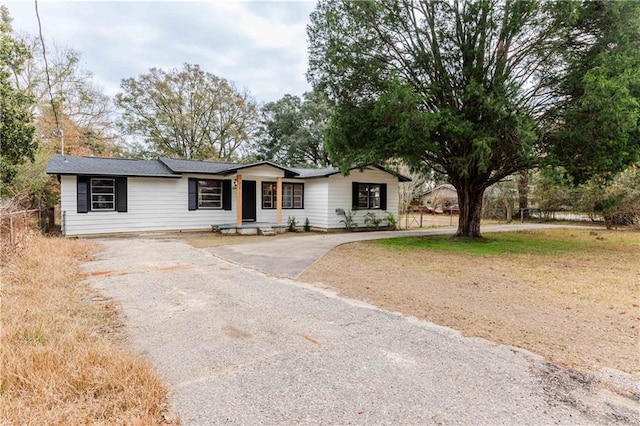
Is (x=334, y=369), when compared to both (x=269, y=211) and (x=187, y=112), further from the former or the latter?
(x=187, y=112)

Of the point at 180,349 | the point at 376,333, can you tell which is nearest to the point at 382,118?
the point at 376,333

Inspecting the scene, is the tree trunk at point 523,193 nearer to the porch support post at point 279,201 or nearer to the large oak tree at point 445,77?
the large oak tree at point 445,77

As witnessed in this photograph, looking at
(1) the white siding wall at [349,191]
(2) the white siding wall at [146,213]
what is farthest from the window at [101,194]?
(1) the white siding wall at [349,191]

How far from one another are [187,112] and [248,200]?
1259 centimetres

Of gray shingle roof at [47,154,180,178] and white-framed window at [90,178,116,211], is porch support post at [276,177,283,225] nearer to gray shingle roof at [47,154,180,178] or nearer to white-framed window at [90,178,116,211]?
gray shingle roof at [47,154,180,178]

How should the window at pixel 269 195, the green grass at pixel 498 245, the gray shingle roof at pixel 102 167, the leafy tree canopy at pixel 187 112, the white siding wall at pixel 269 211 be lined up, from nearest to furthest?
the green grass at pixel 498 245 → the gray shingle roof at pixel 102 167 → the white siding wall at pixel 269 211 → the window at pixel 269 195 → the leafy tree canopy at pixel 187 112

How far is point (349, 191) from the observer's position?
52.1 ft

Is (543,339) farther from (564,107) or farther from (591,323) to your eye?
(564,107)

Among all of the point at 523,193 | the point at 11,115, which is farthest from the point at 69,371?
the point at 523,193

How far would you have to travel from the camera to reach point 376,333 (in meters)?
3.74

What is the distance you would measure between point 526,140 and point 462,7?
4652mm

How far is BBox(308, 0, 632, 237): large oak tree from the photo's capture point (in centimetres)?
929

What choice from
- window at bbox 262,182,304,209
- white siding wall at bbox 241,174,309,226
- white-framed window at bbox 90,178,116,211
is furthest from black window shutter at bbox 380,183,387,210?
white-framed window at bbox 90,178,116,211

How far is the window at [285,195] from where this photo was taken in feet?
51.8
